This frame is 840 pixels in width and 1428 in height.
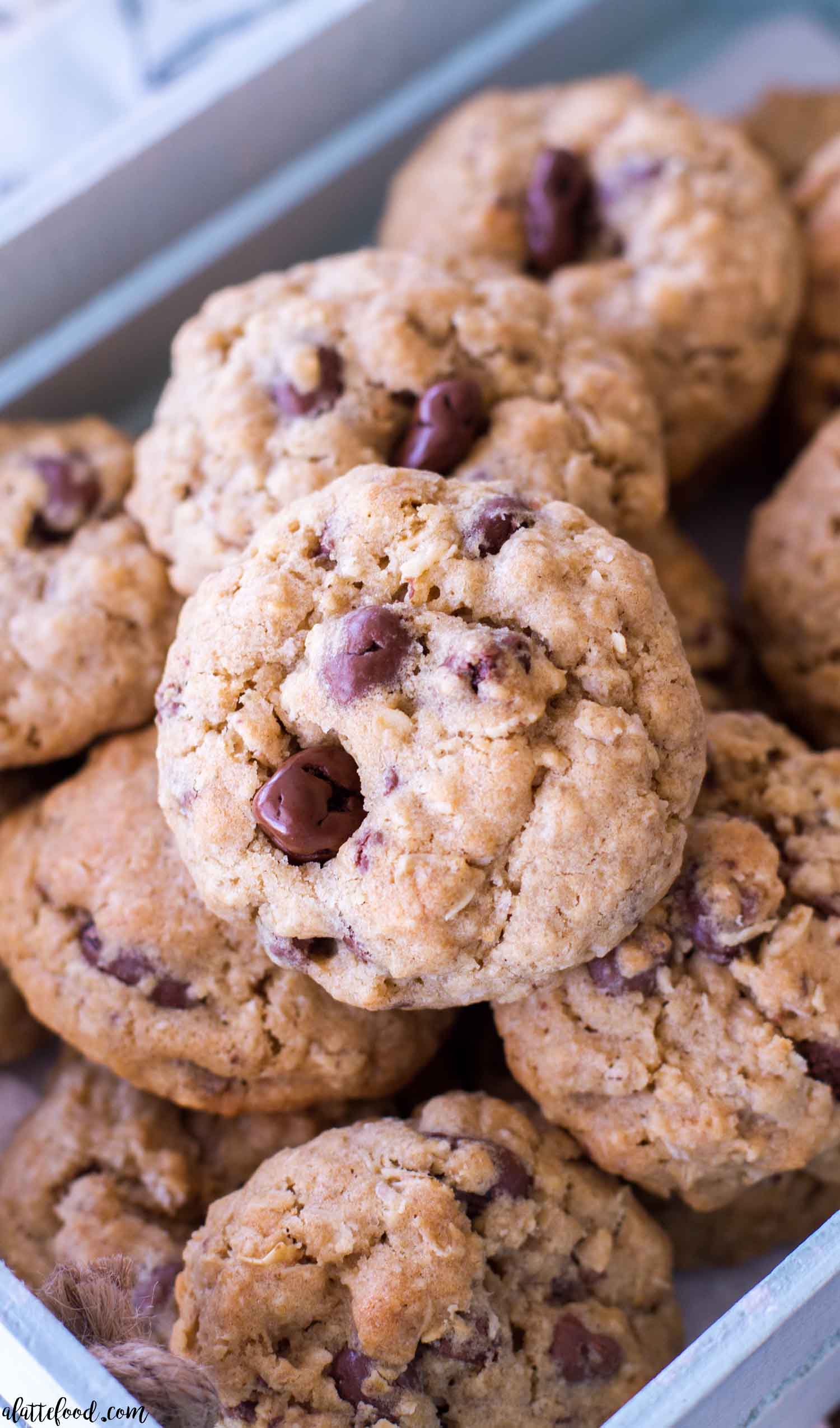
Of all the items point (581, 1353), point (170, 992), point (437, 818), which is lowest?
point (581, 1353)

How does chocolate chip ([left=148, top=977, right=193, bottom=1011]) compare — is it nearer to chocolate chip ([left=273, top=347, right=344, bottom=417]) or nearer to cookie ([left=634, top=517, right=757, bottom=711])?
chocolate chip ([left=273, top=347, right=344, bottom=417])

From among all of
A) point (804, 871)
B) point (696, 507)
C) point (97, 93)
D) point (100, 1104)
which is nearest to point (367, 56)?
point (97, 93)

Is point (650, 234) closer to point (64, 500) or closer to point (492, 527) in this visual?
point (492, 527)

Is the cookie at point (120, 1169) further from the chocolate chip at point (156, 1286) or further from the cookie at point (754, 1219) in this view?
the cookie at point (754, 1219)

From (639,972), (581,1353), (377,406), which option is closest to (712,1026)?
(639,972)

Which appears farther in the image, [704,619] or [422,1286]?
[704,619]

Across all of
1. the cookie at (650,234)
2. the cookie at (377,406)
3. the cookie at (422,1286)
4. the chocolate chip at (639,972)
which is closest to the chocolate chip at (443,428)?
the cookie at (377,406)

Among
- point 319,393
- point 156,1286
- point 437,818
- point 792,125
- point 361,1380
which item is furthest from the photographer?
point 792,125
